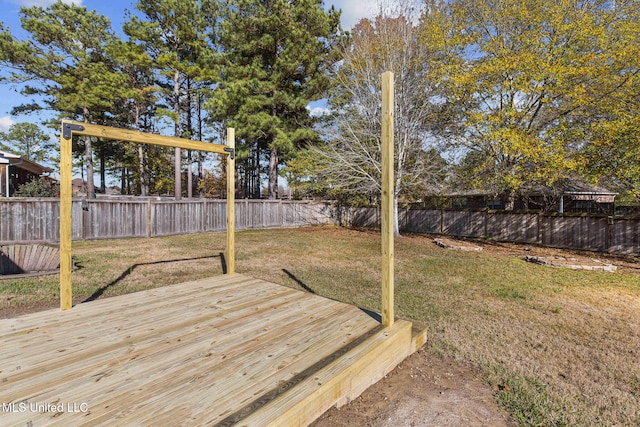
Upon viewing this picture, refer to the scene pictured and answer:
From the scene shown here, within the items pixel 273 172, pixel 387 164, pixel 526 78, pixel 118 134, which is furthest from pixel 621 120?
pixel 273 172

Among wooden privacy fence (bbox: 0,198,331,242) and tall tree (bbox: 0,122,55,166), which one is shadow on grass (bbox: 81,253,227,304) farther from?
tall tree (bbox: 0,122,55,166)

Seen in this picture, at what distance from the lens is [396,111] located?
35.2 feet

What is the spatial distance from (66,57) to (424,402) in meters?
22.9

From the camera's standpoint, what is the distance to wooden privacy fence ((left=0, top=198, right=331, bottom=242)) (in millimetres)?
8430

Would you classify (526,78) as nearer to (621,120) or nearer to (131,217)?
(621,120)

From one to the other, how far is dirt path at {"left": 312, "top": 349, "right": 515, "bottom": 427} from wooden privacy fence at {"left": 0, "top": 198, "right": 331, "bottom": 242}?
8.17m

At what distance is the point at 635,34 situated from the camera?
757 cm

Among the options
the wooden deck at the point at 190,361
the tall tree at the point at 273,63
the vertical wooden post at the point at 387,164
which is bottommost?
the wooden deck at the point at 190,361

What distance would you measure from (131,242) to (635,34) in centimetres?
1495

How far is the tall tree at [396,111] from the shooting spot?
1035 cm

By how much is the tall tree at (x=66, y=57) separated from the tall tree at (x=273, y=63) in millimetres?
7916

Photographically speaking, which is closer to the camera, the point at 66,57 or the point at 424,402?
the point at 424,402

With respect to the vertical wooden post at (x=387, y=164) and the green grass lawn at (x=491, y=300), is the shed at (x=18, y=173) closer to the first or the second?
the green grass lawn at (x=491, y=300)

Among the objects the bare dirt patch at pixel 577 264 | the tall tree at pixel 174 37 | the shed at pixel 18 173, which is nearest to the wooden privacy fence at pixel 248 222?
the bare dirt patch at pixel 577 264
